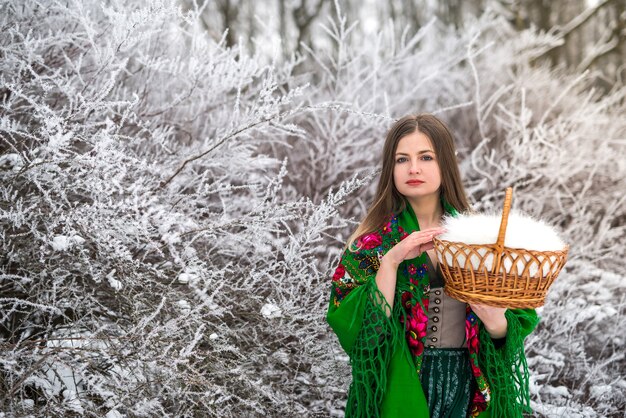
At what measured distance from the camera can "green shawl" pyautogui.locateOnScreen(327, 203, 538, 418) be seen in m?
1.81

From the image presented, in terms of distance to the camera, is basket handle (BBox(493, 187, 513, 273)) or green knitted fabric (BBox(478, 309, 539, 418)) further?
green knitted fabric (BBox(478, 309, 539, 418))

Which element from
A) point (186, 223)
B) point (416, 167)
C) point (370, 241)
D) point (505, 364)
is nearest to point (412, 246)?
point (370, 241)

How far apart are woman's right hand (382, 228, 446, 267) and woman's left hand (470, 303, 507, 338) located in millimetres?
229

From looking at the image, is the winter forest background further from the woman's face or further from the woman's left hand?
the woman's left hand

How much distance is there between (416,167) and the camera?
1.99 metres

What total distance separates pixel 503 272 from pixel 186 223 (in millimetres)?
1308

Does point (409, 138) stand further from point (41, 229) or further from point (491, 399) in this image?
point (41, 229)

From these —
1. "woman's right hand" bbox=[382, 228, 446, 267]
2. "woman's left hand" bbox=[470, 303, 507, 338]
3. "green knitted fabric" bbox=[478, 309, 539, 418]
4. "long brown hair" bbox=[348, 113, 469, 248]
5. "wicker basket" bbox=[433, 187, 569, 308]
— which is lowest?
"green knitted fabric" bbox=[478, 309, 539, 418]

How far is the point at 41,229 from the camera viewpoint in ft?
8.38

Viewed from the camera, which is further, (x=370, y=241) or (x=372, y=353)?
(x=370, y=241)

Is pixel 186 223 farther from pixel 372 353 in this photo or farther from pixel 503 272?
pixel 503 272

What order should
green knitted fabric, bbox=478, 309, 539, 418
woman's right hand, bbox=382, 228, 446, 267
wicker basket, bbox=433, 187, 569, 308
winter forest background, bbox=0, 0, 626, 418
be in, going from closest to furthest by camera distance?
wicker basket, bbox=433, 187, 569, 308, woman's right hand, bbox=382, 228, 446, 267, green knitted fabric, bbox=478, 309, 539, 418, winter forest background, bbox=0, 0, 626, 418

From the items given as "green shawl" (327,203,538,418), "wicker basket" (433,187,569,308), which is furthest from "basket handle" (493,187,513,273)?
"green shawl" (327,203,538,418)

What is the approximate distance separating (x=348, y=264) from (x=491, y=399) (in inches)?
24.5
